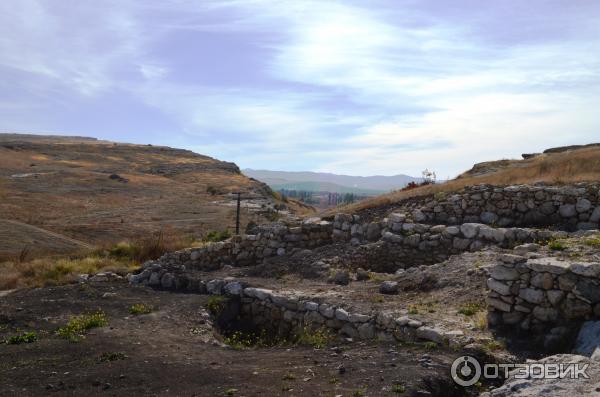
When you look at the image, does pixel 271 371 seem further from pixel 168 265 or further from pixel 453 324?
pixel 168 265

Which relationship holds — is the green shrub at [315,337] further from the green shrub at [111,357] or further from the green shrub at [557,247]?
the green shrub at [557,247]

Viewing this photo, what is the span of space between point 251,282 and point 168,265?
11.6 feet

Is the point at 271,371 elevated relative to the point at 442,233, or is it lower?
lower

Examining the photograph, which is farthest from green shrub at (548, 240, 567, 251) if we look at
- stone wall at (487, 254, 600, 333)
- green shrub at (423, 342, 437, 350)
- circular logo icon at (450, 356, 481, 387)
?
circular logo icon at (450, 356, 481, 387)

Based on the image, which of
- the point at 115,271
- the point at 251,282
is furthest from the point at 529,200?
the point at 115,271

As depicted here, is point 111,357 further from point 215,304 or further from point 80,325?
point 215,304

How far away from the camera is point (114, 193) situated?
61.3 m

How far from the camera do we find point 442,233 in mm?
13406

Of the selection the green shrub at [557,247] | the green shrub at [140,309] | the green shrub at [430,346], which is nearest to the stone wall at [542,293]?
the green shrub at [557,247]

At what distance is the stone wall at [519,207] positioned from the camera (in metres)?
13.5

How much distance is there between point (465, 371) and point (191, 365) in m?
4.18

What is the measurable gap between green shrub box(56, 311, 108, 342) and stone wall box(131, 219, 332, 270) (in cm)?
501

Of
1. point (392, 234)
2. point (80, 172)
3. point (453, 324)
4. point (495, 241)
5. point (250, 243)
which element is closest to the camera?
point (453, 324)

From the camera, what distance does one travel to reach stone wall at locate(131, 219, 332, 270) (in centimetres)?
1587
